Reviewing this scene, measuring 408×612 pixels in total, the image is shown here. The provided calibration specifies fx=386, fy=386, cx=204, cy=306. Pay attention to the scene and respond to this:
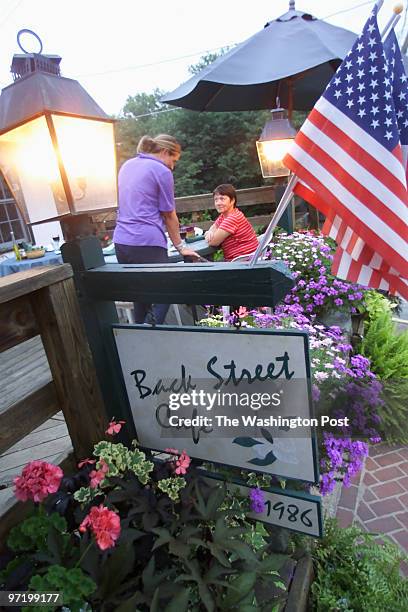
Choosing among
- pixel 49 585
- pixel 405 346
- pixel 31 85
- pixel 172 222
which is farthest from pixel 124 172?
pixel 405 346

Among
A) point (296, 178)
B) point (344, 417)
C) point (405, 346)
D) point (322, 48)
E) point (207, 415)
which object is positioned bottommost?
point (405, 346)

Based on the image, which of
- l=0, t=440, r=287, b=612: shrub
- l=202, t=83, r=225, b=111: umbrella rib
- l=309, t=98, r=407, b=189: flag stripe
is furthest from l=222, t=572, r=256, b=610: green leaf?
l=202, t=83, r=225, b=111: umbrella rib

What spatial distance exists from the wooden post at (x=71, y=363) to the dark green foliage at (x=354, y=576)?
3.83 feet

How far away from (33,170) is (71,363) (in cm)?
69

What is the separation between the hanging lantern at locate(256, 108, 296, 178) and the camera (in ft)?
13.2

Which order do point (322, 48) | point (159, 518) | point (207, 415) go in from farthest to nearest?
1. point (322, 48)
2. point (207, 415)
3. point (159, 518)

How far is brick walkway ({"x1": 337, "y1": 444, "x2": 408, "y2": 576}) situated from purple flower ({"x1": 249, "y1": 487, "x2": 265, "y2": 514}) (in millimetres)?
1158

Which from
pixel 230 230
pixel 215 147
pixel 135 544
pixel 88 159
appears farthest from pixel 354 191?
pixel 215 147

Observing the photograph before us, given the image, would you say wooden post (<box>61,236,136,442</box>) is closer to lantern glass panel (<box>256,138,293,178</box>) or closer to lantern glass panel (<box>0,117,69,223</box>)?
lantern glass panel (<box>0,117,69,223</box>)

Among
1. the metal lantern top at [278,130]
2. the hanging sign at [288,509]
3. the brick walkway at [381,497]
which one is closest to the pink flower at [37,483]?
the hanging sign at [288,509]

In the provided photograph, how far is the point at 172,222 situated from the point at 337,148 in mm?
1993

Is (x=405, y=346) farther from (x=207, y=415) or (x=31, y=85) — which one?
(x=31, y=85)

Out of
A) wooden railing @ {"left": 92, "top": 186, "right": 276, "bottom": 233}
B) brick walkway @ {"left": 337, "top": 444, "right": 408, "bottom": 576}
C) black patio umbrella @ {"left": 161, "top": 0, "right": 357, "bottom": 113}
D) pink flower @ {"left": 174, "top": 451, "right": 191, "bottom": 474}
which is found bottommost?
brick walkway @ {"left": 337, "top": 444, "right": 408, "bottom": 576}

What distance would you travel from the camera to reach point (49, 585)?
3.27ft
